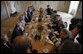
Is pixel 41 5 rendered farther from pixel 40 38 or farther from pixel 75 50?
pixel 75 50

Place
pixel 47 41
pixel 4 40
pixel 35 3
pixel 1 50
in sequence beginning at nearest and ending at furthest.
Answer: pixel 1 50 → pixel 4 40 → pixel 47 41 → pixel 35 3

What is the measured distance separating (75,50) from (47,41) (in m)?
1.27

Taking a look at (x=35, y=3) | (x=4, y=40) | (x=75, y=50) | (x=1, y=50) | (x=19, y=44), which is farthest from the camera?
(x=35, y=3)

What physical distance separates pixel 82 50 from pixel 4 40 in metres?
1.71

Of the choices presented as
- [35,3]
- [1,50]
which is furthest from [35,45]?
[35,3]

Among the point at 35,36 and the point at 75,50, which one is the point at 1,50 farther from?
the point at 75,50

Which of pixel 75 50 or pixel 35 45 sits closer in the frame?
pixel 75 50

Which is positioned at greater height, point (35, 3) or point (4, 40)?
point (35, 3)

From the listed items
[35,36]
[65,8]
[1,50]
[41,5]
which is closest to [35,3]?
[41,5]

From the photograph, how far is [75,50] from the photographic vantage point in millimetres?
806

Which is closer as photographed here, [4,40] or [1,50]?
[1,50]

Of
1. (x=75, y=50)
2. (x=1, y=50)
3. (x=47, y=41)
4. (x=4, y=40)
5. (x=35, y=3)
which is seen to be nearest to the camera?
(x=75, y=50)

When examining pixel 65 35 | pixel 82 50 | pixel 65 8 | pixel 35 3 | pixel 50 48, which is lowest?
pixel 50 48

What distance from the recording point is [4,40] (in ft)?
6.04
